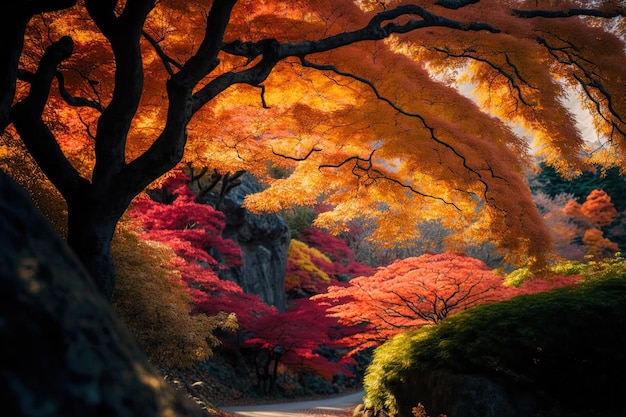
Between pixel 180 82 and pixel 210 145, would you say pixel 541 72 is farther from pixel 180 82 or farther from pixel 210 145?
pixel 180 82

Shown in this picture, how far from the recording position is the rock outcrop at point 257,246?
55.4ft

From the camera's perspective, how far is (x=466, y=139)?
270 inches

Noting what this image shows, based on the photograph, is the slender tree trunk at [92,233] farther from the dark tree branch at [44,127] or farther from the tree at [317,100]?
the dark tree branch at [44,127]

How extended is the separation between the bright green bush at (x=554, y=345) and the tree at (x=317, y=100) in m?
1.22

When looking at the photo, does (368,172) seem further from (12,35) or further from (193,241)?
(12,35)

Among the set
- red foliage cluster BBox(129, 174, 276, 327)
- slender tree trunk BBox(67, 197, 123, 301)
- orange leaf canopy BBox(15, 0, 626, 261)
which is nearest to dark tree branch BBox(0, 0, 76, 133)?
slender tree trunk BBox(67, 197, 123, 301)

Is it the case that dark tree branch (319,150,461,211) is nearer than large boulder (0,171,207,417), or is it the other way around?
large boulder (0,171,207,417)

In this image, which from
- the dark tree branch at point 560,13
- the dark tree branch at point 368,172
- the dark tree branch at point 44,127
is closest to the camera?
the dark tree branch at point 44,127

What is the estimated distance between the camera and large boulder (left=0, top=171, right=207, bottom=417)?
75cm

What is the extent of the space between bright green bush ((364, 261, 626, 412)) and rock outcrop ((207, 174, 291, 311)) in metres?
11.0

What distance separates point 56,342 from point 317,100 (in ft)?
25.9

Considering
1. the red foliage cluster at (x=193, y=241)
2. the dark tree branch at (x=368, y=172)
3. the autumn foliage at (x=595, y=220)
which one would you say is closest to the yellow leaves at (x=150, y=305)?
the red foliage cluster at (x=193, y=241)

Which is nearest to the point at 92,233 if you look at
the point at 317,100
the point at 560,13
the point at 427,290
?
the point at 317,100

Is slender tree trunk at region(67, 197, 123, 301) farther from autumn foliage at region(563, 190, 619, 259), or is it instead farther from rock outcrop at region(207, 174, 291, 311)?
autumn foliage at region(563, 190, 619, 259)
